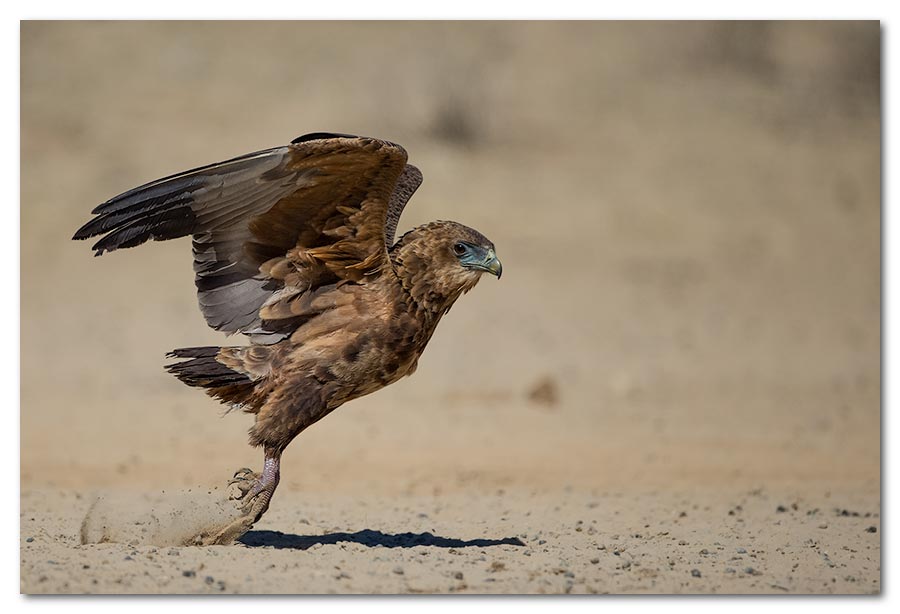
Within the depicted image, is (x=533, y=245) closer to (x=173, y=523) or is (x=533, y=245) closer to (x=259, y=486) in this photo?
(x=173, y=523)

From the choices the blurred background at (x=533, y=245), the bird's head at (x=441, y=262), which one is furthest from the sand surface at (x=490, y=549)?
the bird's head at (x=441, y=262)

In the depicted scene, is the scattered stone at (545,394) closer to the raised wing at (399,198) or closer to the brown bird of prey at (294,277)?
the raised wing at (399,198)

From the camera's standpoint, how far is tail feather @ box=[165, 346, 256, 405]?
19.7ft

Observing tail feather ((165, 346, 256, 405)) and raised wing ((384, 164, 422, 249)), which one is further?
raised wing ((384, 164, 422, 249))

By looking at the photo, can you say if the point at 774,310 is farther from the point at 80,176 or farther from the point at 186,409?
the point at 80,176

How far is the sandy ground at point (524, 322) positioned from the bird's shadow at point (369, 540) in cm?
4

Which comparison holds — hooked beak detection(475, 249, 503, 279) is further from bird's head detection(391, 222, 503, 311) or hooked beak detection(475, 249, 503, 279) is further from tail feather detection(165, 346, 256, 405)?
tail feather detection(165, 346, 256, 405)

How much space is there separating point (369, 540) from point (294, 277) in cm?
138

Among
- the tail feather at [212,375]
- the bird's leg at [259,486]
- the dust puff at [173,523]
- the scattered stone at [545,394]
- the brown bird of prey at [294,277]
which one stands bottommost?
the dust puff at [173,523]

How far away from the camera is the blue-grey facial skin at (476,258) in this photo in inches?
245

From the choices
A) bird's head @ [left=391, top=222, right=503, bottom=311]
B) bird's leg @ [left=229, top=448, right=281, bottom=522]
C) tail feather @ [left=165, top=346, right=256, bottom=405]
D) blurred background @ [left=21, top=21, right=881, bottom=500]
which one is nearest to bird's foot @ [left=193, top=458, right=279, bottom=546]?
bird's leg @ [left=229, top=448, right=281, bottom=522]

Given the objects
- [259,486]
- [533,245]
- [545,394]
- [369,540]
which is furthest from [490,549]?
[533,245]

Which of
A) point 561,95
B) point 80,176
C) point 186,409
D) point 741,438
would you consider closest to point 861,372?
point 741,438

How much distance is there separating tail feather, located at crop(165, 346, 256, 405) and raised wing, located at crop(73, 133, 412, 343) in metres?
0.21
